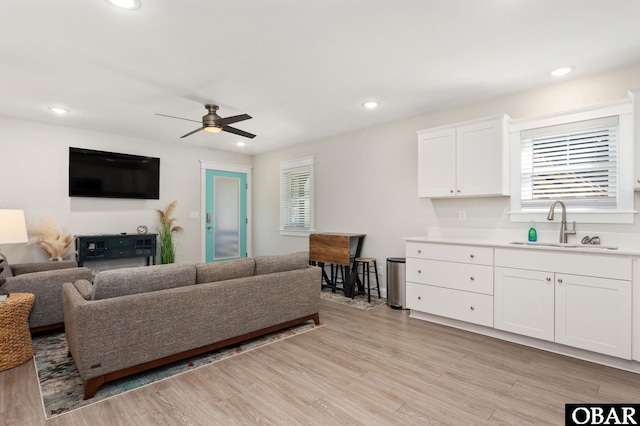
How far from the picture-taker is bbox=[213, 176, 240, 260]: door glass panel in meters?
6.57

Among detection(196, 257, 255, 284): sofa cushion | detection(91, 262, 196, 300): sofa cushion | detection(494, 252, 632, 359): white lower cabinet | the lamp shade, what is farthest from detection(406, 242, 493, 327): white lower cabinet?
the lamp shade

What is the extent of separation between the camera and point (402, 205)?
4551mm

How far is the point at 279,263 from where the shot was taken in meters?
3.26

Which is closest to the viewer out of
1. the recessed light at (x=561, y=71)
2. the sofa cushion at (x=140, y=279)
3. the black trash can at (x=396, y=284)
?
the sofa cushion at (x=140, y=279)

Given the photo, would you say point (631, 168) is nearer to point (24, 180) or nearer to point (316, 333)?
point (316, 333)

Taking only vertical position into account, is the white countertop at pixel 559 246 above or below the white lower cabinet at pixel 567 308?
above

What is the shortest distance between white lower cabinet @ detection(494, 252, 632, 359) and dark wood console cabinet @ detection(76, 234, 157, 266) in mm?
4930

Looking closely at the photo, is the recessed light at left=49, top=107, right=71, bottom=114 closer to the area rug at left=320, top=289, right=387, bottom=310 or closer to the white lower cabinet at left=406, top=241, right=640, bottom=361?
the area rug at left=320, top=289, right=387, bottom=310

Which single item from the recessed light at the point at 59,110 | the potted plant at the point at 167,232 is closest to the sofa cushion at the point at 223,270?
the recessed light at the point at 59,110

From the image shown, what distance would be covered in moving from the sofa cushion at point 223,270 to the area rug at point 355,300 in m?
1.82

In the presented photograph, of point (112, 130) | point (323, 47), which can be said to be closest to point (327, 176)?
point (323, 47)

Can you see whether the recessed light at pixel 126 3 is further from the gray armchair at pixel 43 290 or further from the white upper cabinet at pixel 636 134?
A: the white upper cabinet at pixel 636 134

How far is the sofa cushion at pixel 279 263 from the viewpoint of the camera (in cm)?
312

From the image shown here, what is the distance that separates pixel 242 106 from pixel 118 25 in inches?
69.3
